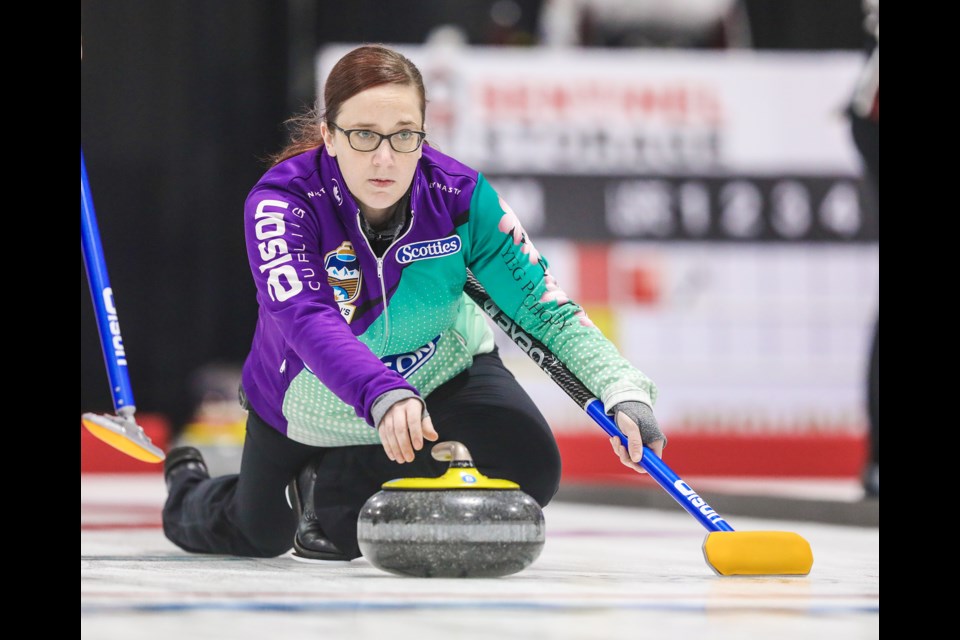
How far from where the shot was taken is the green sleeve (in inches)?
86.5

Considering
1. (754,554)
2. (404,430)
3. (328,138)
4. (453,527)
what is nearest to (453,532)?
(453,527)

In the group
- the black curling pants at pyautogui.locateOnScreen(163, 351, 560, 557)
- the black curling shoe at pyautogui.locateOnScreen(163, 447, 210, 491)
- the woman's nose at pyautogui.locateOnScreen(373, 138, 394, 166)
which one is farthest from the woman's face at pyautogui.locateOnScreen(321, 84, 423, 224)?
the black curling shoe at pyautogui.locateOnScreen(163, 447, 210, 491)

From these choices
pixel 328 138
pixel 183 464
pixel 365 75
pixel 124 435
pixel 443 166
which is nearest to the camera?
pixel 365 75

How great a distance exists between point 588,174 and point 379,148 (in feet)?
13.2

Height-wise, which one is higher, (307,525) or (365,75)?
(365,75)

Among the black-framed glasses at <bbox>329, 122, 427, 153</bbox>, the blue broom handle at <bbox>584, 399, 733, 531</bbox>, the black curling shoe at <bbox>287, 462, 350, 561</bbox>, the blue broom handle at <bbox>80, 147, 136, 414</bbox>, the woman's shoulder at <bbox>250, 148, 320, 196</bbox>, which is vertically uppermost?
the black-framed glasses at <bbox>329, 122, 427, 153</bbox>

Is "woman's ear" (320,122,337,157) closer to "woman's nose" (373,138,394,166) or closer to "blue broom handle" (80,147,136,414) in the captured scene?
"woman's nose" (373,138,394,166)

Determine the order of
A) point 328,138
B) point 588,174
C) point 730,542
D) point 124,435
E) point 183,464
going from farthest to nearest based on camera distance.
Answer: point 588,174 < point 183,464 < point 124,435 < point 328,138 < point 730,542

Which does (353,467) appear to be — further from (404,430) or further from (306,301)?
(404,430)

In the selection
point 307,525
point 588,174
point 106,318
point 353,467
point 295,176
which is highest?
point 588,174

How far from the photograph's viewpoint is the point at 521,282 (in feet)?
7.34
